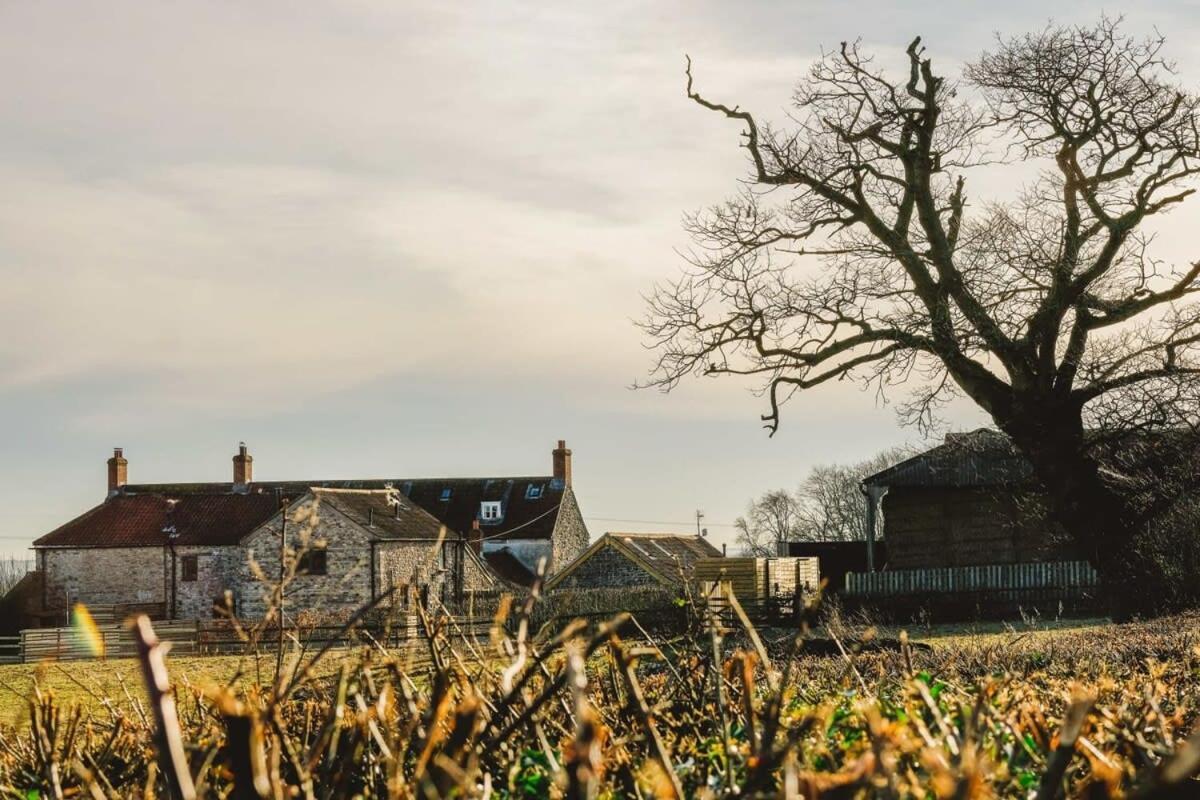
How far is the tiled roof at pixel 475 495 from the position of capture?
61.3 meters

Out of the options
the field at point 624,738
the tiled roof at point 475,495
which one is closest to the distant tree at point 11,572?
the tiled roof at point 475,495

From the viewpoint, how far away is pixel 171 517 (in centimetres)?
5275

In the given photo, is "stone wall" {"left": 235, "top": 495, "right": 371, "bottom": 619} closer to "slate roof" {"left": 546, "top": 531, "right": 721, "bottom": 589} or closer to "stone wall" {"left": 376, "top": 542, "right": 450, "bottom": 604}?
"stone wall" {"left": 376, "top": 542, "right": 450, "bottom": 604}

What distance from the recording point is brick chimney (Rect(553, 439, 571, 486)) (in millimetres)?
63438

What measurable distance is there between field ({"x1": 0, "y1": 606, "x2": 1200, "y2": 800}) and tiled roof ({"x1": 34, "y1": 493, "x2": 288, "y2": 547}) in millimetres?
46595

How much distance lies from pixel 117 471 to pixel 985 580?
41.6 meters

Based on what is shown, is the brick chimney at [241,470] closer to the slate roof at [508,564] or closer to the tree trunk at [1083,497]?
the slate roof at [508,564]

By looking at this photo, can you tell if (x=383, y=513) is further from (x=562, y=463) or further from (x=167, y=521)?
(x=562, y=463)

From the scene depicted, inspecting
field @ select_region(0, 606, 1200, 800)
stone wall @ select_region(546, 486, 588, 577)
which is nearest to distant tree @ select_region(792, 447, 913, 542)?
stone wall @ select_region(546, 486, 588, 577)

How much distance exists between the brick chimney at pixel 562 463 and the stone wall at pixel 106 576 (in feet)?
61.8

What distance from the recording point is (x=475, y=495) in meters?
63.6

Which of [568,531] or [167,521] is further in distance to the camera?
[568,531]

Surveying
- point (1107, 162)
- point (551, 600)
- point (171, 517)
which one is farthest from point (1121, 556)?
point (171, 517)

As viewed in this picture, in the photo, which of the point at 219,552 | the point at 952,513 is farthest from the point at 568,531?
the point at 952,513
